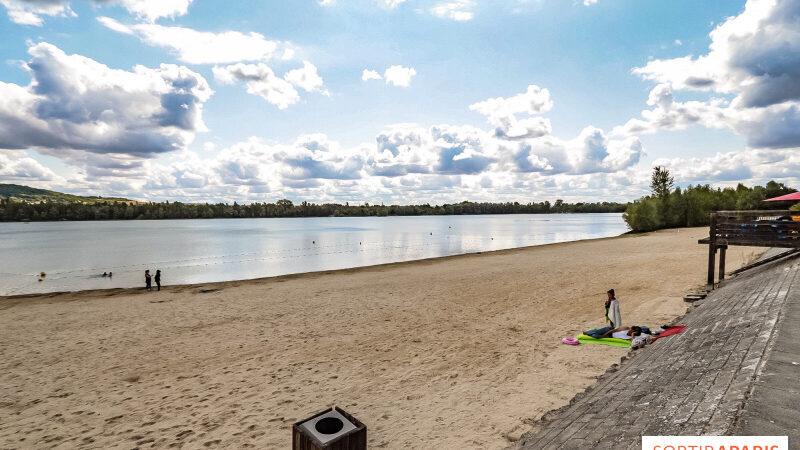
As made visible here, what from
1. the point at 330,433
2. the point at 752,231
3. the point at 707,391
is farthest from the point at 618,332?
the point at 330,433

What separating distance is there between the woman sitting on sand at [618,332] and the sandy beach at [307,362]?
71 cm

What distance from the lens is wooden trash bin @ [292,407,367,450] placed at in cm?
366

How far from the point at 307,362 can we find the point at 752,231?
1820 cm

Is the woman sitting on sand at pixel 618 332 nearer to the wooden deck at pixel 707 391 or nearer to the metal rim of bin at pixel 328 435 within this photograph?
the wooden deck at pixel 707 391

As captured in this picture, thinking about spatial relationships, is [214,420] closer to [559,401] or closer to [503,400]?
[503,400]

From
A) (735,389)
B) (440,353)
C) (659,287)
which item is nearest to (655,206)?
(659,287)

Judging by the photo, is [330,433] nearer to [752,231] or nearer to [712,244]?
[752,231]

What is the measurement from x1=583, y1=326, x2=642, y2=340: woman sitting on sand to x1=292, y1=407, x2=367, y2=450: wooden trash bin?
10.7 meters

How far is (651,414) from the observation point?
462 centimetres

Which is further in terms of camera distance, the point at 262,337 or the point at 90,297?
the point at 90,297

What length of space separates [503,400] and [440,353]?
3.66 m

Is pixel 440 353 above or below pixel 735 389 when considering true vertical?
below

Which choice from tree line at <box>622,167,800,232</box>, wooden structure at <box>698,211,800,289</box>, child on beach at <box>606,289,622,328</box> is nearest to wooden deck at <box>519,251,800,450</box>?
child on beach at <box>606,289,622,328</box>

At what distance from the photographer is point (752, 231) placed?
15.5 meters
